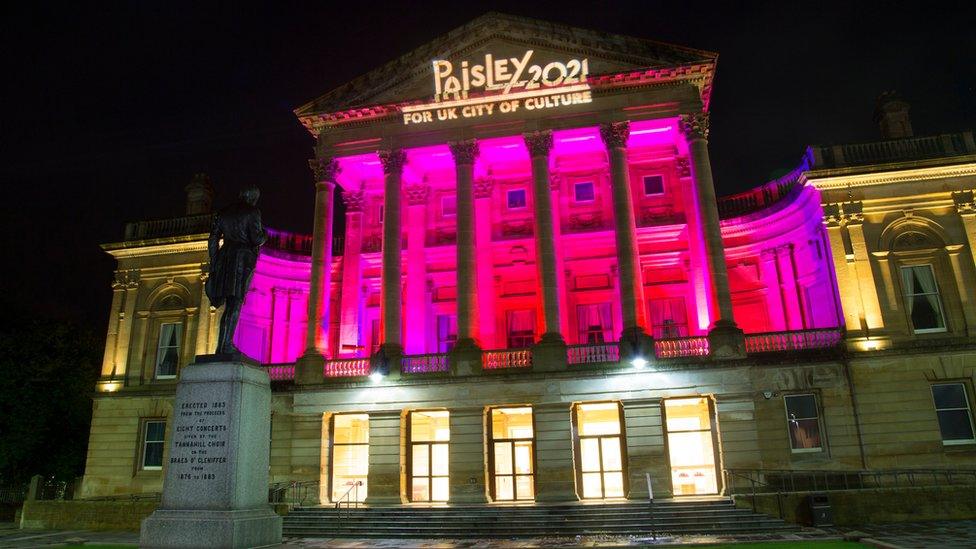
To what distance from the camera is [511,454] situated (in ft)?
85.7

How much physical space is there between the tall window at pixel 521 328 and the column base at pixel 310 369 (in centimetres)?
881

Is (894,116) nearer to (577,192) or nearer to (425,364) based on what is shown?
(577,192)

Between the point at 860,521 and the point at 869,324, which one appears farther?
the point at 869,324

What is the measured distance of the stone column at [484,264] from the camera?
28.9m

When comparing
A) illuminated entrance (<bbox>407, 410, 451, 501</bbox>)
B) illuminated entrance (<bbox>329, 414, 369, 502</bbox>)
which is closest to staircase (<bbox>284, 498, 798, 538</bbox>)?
illuminated entrance (<bbox>407, 410, 451, 501</bbox>)

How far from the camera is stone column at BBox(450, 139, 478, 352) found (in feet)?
89.6

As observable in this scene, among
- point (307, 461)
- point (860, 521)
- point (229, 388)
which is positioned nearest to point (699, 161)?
point (860, 521)

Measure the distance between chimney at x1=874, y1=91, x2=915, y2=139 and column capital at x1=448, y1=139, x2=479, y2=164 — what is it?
1837 centimetres

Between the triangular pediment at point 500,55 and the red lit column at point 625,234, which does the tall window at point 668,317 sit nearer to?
the red lit column at point 625,234

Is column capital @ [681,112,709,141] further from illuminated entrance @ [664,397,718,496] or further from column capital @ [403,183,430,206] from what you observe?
column capital @ [403,183,430,206]

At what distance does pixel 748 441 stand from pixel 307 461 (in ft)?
55.0

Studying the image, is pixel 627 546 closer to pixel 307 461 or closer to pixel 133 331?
pixel 307 461

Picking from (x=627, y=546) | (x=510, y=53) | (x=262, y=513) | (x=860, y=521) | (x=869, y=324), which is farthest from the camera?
(x=510, y=53)

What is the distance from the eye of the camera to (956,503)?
2023 centimetres
